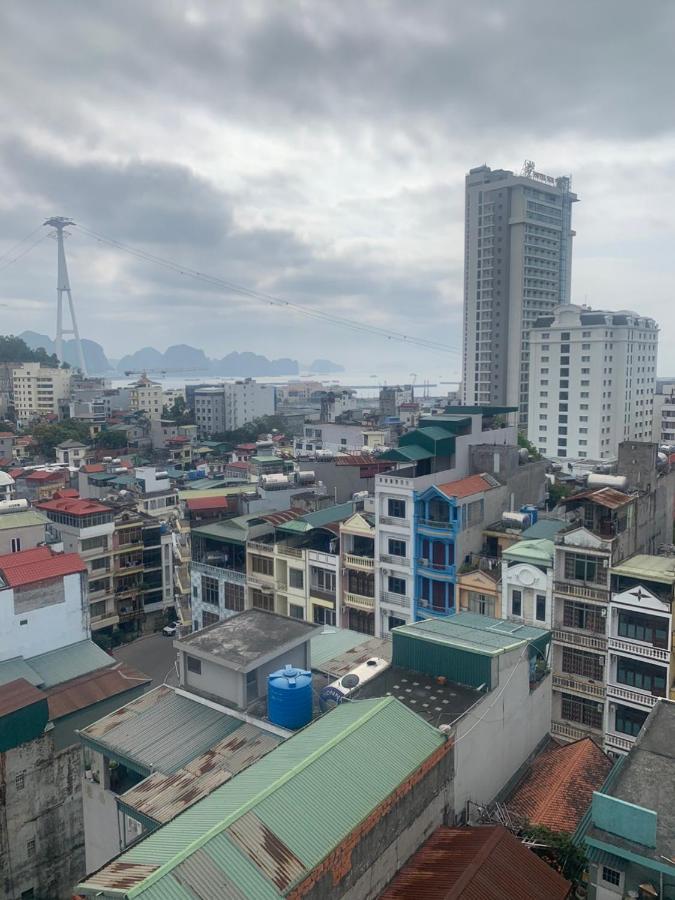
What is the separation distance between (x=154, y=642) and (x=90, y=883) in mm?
41542

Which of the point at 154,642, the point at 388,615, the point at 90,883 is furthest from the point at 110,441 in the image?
the point at 90,883

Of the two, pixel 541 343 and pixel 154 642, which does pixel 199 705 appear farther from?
pixel 541 343

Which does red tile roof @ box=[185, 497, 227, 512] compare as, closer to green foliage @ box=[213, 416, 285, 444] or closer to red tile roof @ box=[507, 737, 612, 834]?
red tile roof @ box=[507, 737, 612, 834]

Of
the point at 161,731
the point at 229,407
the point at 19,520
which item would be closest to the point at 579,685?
the point at 161,731

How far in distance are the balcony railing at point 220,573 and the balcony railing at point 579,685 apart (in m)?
18.4

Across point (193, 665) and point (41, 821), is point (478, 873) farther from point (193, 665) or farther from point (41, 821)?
point (41, 821)

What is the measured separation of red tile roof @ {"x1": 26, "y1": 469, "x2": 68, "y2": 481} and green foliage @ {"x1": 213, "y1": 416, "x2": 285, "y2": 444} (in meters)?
41.7

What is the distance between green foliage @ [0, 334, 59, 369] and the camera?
16038cm

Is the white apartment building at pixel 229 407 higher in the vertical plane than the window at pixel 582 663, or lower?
higher

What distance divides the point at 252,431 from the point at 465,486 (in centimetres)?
8532

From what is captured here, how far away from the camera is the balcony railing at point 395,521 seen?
34781mm

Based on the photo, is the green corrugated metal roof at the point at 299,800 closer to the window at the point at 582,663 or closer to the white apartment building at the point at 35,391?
the window at the point at 582,663

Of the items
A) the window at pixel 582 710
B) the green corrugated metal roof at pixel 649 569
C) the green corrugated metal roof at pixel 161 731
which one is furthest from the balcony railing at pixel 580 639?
the green corrugated metal roof at pixel 161 731

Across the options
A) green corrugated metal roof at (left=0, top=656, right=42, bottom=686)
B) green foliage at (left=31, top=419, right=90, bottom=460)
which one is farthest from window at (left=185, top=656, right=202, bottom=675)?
green foliage at (left=31, top=419, right=90, bottom=460)
